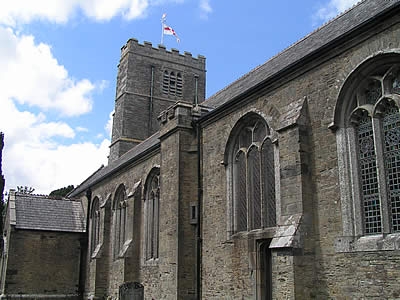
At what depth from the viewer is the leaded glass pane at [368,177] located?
10807 millimetres

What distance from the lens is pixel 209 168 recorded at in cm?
1745

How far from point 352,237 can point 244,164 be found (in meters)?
5.46

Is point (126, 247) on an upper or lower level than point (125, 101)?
lower

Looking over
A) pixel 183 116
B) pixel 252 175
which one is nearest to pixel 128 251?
pixel 183 116

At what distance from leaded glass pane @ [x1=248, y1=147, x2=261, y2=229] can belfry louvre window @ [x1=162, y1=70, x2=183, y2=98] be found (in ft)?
75.4

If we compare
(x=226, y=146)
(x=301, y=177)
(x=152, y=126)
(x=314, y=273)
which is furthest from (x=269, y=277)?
(x=152, y=126)

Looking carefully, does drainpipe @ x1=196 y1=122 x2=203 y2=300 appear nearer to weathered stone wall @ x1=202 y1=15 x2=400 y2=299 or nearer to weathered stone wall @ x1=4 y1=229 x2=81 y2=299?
weathered stone wall @ x1=202 y1=15 x2=400 y2=299

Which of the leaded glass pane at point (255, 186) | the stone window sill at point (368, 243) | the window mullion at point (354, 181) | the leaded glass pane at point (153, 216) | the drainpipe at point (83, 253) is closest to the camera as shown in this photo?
the stone window sill at point (368, 243)

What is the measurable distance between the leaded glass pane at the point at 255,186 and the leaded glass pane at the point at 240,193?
1.10ft

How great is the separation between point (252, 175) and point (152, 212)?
8.20m

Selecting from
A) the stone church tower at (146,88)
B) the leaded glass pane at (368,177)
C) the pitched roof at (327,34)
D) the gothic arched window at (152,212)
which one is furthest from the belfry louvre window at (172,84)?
the leaded glass pane at (368,177)

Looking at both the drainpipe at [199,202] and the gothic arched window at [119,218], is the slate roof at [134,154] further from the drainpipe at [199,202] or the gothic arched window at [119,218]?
the drainpipe at [199,202]

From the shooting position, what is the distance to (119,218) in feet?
85.9

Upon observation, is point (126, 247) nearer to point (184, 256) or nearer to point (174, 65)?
point (184, 256)
